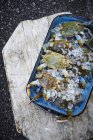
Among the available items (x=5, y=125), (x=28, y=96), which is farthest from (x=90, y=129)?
(x=5, y=125)

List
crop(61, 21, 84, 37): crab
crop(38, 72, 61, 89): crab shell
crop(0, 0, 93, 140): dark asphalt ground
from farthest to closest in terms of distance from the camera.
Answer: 1. crop(0, 0, 93, 140): dark asphalt ground
2. crop(61, 21, 84, 37): crab
3. crop(38, 72, 61, 89): crab shell

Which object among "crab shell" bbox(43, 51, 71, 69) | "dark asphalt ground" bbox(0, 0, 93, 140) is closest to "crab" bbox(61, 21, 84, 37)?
"crab shell" bbox(43, 51, 71, 69)

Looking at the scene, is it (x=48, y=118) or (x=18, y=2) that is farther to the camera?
(x=18, y=2)

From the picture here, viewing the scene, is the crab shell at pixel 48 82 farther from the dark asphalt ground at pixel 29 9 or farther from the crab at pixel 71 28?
the dark asphalt ground at pixel 29 9

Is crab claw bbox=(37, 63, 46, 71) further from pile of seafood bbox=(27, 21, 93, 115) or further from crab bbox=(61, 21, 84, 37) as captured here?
crab bbox=(61, 21, 84, 37)

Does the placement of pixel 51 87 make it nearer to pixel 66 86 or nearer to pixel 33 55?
pixel 66 86

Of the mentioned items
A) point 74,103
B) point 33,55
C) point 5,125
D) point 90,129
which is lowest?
point 5,125

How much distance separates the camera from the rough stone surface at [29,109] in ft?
6.90

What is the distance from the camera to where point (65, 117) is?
6.82ft

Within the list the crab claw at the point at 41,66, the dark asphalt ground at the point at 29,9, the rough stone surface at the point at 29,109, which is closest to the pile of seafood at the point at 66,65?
the crab claw at the point at 41,66

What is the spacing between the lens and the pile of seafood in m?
2.06

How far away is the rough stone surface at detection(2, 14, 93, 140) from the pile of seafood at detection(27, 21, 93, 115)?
12 cm

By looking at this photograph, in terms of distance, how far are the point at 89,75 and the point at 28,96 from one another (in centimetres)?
45

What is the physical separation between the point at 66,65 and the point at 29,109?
0.39 meters
